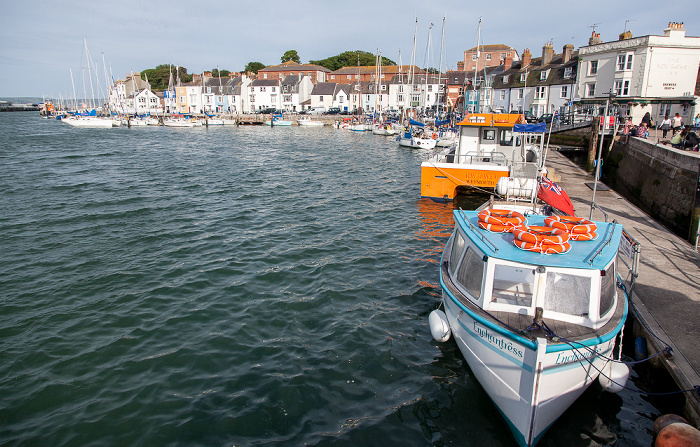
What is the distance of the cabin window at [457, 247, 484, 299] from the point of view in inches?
321

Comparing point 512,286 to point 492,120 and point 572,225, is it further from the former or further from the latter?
point 492,120

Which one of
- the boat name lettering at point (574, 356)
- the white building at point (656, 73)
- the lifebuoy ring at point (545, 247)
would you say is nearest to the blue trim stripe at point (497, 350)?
the boat name lettering at point (574, 356)

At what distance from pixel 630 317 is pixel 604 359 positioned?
2.71m

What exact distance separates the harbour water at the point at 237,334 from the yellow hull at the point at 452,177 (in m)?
0.86

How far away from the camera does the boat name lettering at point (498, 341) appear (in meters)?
6.63

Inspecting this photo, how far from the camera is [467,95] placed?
71.0 m

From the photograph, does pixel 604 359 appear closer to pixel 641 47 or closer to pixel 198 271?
pixel 198 271

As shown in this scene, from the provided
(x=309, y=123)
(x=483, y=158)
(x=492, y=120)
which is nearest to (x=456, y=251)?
(x=483, y=158)

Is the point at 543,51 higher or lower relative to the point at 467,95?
higher

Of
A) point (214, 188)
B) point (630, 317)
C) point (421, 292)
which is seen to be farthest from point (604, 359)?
point (214, 188)

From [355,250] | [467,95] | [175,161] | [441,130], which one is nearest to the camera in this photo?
[355,250]

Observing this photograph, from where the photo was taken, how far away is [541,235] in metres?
8.15

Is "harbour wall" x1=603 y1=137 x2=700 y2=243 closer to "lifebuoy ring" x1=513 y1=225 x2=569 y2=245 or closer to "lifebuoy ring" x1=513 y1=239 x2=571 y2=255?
"lifebuoy ring" x1=513 y1=225 x2=569 y2=245

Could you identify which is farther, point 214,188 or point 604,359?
point 214,188
